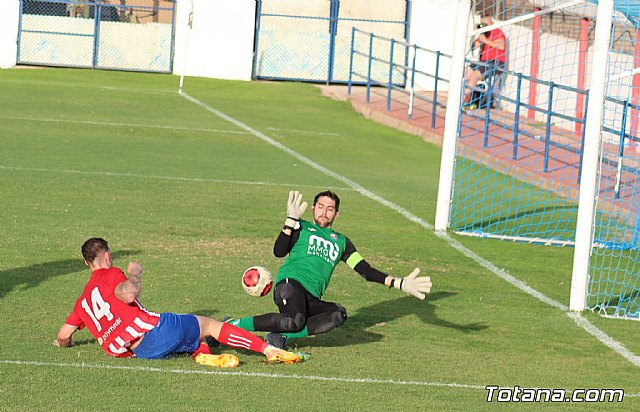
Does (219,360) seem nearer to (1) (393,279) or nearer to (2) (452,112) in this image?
(1) (393,279)

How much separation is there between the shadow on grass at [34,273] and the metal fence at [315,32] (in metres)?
21.3

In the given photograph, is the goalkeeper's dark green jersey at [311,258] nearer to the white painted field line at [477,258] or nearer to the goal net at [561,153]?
the white painted field line at [477,258]

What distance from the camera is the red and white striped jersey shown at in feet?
25.7

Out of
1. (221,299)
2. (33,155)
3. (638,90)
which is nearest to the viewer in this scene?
(221,299)

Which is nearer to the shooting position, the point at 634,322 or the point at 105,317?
the point at 105,317

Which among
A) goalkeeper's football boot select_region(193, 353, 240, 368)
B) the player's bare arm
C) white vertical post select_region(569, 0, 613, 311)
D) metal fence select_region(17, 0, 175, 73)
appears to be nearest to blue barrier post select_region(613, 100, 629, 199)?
white vertical post select_region(569, 0, 613, 311)

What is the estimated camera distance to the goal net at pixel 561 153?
1129cm

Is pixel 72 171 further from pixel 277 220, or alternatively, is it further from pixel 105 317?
pixel 105 317

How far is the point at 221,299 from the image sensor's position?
10062 mm

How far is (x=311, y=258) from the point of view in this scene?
28.7 feet

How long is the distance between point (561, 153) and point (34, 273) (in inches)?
481

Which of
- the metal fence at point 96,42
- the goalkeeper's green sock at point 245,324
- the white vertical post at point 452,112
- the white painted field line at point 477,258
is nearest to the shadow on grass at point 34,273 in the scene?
the goalkeeper's green sock at point 245,324

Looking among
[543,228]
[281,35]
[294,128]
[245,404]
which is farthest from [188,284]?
[281,35]

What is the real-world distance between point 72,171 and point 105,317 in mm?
9165
